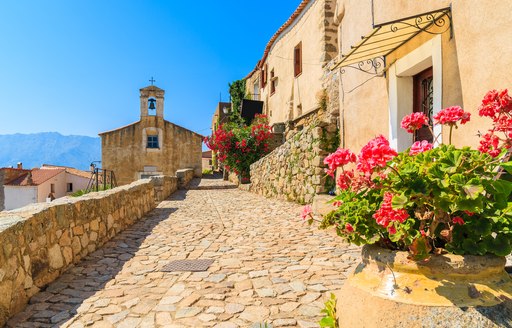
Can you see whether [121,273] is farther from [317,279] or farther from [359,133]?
[359,133]

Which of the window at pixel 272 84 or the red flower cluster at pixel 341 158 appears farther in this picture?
the window at pixel 272 84

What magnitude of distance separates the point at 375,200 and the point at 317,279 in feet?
5.52

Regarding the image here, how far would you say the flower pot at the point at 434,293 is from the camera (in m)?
1.57

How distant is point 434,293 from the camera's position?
1639 millimetres

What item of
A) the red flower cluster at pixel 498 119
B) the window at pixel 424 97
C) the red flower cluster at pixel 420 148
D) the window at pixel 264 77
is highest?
the window at pixel 264 77

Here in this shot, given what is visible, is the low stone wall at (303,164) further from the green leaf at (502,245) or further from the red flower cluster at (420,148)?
the green leaf at (502,245)

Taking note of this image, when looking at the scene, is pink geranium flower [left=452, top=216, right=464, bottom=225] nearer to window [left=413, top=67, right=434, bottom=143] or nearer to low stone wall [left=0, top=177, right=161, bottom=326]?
low stone wall [left=0, top=177, right=161, bottom=326]

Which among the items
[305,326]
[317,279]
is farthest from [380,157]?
[317,279]

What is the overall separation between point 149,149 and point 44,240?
23.1 metres

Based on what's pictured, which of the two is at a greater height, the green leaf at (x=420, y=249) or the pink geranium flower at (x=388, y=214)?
the pink geranium flower at (x=388, y=214)

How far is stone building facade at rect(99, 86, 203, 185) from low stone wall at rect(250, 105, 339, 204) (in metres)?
14.2

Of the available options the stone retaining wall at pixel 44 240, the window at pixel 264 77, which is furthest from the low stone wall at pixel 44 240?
the window at pixel 264 77

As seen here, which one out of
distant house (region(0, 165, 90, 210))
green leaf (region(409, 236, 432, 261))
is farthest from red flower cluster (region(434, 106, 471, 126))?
distant house (region(0, 165, 90, 210))

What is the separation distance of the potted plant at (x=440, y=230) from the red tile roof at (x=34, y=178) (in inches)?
1480
